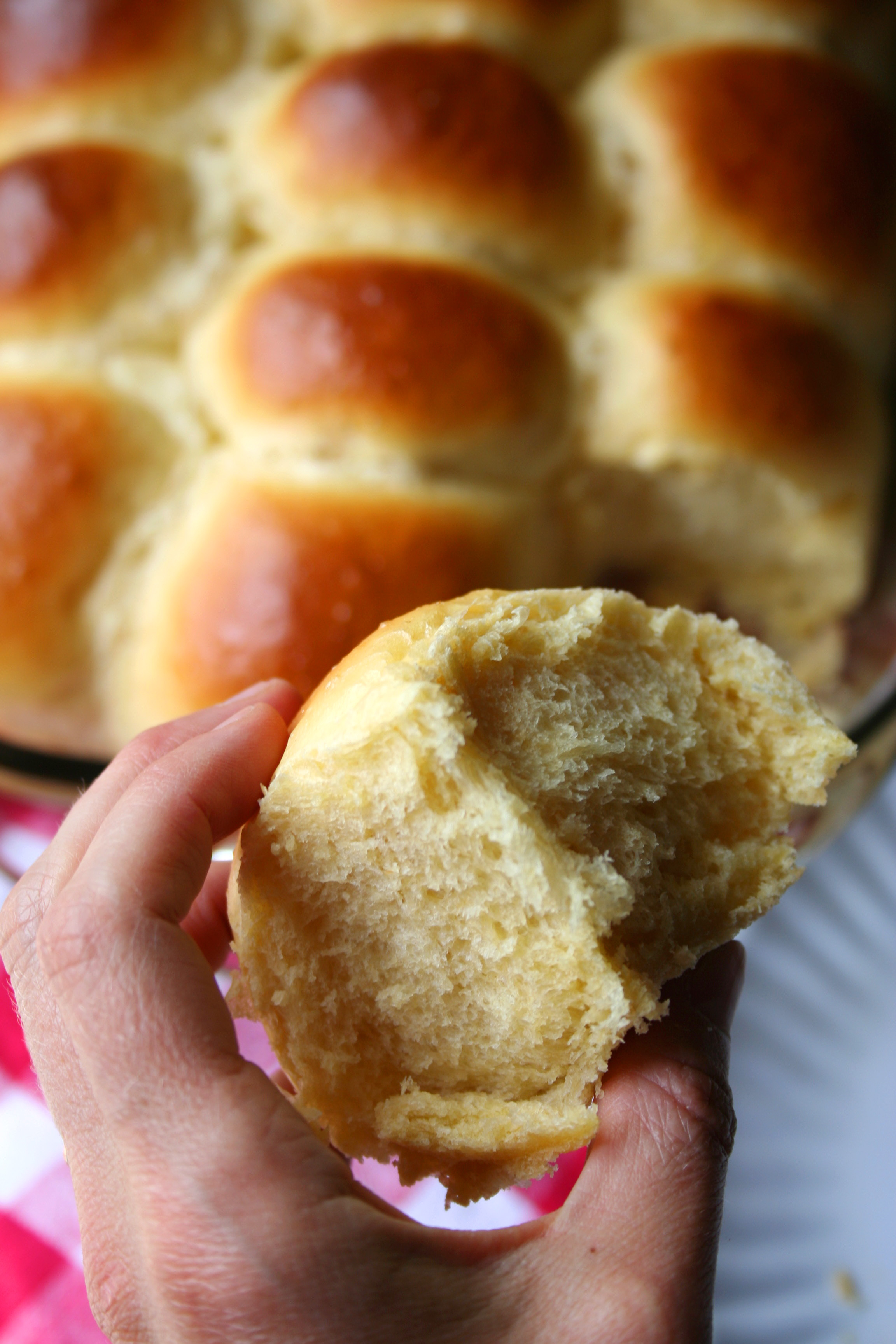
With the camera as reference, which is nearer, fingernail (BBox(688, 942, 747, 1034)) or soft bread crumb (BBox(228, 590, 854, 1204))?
soft bread crumb (BBox(228, 590, 854, 1204))

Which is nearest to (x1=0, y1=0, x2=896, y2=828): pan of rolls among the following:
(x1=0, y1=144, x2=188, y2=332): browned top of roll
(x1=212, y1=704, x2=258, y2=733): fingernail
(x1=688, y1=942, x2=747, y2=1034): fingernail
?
(x1=0, y1=144, x2=188, y2=332): browned top of roll

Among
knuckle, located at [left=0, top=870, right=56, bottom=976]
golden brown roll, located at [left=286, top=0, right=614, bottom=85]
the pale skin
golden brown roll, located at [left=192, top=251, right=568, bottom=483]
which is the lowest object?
knuckle, located at [left=0, top=870, right=56, bottom=976]

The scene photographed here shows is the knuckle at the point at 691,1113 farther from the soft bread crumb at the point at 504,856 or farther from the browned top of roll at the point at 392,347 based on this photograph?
the browned top of roll at the point at 392,347

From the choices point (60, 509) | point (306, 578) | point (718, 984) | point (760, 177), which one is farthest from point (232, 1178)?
point (760, 177)

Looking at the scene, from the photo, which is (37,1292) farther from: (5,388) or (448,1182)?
(5,388)

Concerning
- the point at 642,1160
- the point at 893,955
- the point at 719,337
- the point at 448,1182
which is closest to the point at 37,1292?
the point at 448,1182

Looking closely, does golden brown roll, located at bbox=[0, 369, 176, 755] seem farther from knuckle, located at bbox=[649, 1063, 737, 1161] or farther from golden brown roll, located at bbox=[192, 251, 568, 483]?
knuckle, located at bbox=[649, 1063, 737, 1161]

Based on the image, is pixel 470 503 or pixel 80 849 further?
pixel 470 503
